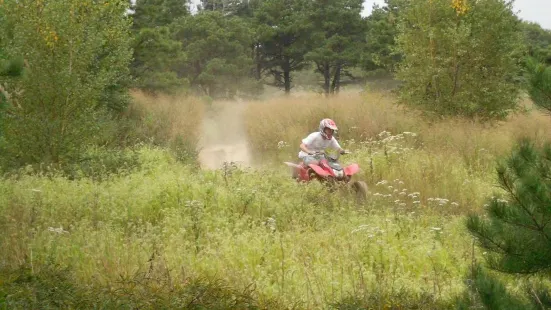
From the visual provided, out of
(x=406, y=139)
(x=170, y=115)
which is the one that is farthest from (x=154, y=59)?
(x=406, y=139)

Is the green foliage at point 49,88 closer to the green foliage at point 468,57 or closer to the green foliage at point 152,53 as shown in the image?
the green foliage at point 468,57

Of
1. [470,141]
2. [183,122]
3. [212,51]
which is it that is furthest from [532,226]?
[212,51]

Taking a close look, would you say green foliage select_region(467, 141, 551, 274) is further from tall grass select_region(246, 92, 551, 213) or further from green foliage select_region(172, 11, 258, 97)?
green foliage select_region(172, 11, 258, 97)

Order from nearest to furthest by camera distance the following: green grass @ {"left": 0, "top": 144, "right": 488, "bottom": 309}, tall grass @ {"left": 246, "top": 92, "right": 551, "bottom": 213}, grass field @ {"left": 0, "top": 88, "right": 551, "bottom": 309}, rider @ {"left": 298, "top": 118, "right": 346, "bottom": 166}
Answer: grass field @ {"left": 0, "top": 88, "right": 551, "bottom": 309}
green grass @ {"left": 0, "top": 144, "right": 488, "bottom": 309}
rider @ {"left": 298, "top": 118, "right": 346, "bottom": 166}
tall grass @ {"left": 246, "top": 92, "right": 551, "bottom": 213}

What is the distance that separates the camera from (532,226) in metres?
4.57

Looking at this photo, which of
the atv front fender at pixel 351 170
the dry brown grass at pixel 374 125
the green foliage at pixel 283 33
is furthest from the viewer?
the green foliage at pixel 283 33

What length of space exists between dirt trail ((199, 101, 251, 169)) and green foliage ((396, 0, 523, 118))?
19.3 feet

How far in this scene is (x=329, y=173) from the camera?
12531mm

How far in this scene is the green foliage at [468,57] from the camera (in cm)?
1984

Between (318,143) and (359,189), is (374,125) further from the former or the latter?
(359,189)

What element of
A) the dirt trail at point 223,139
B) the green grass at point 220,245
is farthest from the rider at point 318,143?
the dirt trail at point 223,139

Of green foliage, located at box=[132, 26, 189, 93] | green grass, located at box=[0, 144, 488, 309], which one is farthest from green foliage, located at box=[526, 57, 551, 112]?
green foliage, located at box=[132, 26, 189, 93]

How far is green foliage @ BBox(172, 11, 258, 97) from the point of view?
44.1 meters

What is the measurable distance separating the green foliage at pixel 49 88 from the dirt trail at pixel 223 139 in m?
5.36
